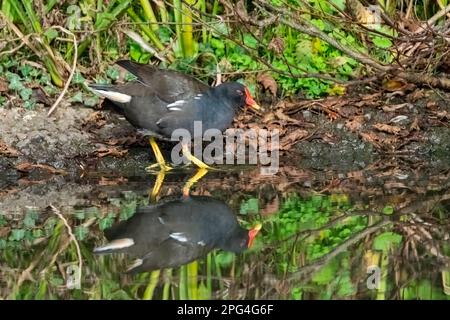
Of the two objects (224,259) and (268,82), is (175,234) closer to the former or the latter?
(224,259)

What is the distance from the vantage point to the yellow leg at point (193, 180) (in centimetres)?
691

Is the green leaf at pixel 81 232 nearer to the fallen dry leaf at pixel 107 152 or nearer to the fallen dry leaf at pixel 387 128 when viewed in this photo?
the fallen dry leaf at pixel 107 152

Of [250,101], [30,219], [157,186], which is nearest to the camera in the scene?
[30,219]

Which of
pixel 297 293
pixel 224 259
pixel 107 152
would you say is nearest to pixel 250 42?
pixel 107 152

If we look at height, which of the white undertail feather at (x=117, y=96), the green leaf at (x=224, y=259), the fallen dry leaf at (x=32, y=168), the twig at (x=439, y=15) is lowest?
the green leaf at (x=224, y=259)

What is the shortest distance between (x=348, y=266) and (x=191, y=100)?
8.77 feet

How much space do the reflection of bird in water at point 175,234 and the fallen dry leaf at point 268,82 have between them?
89.5 inches

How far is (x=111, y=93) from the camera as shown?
24.7ft

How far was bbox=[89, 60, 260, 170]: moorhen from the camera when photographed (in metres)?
7.53

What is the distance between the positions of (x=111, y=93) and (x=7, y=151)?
943mm

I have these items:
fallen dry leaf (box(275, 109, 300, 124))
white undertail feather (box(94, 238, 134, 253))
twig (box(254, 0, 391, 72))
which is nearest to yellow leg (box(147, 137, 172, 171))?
fallen dry leaf (box(275, 109, 300, 124))

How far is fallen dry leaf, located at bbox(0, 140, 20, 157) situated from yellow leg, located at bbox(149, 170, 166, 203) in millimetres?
1134

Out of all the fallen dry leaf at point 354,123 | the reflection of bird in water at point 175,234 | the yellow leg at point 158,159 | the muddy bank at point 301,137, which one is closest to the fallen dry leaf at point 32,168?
the muddy bank at point 301,137

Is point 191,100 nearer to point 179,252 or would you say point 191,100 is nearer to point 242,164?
point 242,164
